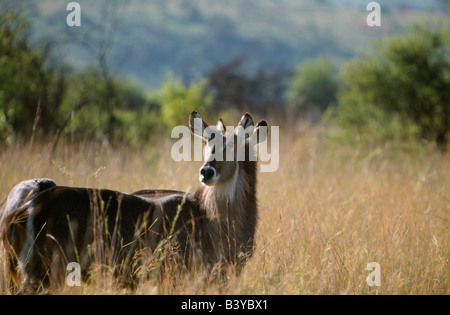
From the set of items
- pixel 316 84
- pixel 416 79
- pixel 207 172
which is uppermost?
pixel 316 84

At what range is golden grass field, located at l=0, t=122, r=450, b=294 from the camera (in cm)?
434

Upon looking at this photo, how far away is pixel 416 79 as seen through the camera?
1415 cm

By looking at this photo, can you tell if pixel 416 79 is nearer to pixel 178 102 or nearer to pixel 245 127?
pixel 178 102

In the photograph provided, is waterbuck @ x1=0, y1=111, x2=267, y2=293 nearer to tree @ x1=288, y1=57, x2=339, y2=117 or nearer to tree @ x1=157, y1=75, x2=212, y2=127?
tree @ x1=157, y1=75, x2=212, y2=127

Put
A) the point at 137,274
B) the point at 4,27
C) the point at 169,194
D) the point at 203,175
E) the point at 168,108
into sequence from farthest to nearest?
the point at 168,108 → the point at 4,27 → the point at 169,194 → the point at 203,175 → the point at 137,274

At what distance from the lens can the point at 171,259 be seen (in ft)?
14.0

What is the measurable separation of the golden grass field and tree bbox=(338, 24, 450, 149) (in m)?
5.22

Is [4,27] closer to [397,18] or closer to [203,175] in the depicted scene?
[203,175]

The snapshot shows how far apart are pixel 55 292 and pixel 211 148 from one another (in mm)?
1802

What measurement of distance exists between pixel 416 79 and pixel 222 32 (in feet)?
410

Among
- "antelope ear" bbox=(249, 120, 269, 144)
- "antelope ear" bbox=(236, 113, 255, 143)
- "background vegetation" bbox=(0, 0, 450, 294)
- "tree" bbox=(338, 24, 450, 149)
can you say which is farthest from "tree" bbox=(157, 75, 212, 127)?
"antelope ear" bbox=(236, 113, 255, 143)

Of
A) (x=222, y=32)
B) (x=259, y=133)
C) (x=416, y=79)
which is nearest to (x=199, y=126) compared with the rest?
(x=259, y=133)

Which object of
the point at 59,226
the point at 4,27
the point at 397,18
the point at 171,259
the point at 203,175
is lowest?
the point at 171,259
